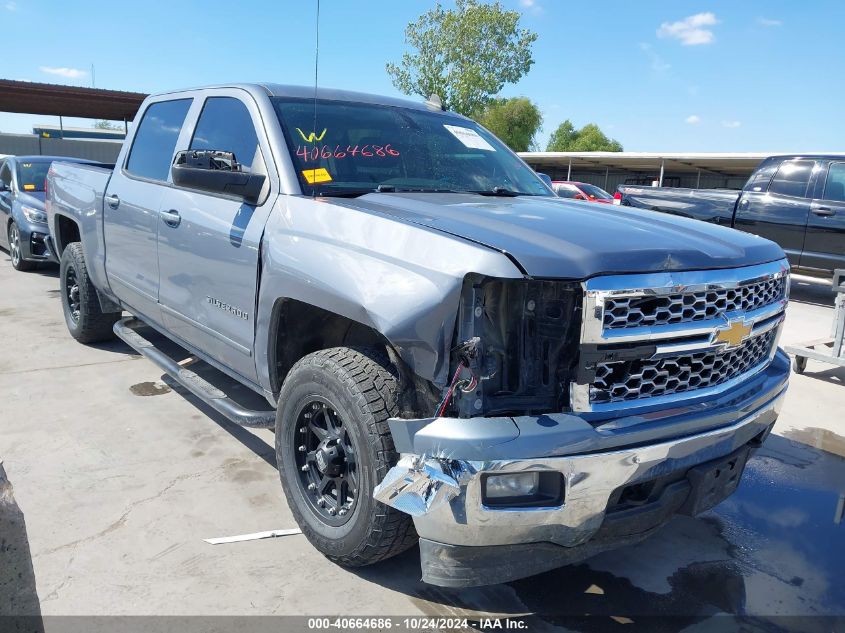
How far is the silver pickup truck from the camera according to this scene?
2.10 meters

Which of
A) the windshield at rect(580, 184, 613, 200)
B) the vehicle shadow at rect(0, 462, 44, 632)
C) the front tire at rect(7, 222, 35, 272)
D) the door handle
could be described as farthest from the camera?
the windshield at rect(580, 184, 613, 200)

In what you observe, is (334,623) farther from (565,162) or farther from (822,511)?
(565,162)

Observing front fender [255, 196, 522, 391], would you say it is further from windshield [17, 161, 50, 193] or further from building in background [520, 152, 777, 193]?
building in background [520, 152, 777, 193]

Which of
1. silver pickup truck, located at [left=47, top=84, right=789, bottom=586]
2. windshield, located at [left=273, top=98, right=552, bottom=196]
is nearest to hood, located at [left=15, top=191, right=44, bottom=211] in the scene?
silver pickup truck, located at [left=47, top=84, right=789, bottom=586]

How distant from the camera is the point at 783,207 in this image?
31.8ft

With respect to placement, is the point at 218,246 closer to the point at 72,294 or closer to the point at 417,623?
the point at 417,623

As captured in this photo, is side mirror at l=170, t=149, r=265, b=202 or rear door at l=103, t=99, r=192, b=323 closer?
side mirror at l=170, t=149, r=265, b=202

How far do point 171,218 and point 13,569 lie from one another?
102 inches

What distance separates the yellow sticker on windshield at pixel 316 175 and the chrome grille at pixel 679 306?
1541mm

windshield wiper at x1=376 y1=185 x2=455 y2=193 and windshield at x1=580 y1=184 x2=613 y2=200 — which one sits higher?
windshield at x1=580 y1=184 x2=613 y2=200

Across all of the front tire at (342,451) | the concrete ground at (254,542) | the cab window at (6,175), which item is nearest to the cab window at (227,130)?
the front tire at (342,451)

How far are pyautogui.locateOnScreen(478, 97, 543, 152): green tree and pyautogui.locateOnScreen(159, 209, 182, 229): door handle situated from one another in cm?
4578

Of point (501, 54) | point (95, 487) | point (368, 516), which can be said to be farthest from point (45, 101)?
point (501, 54)

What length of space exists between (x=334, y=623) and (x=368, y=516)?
435 millimetres
